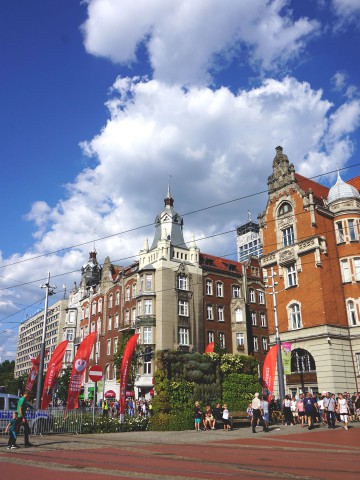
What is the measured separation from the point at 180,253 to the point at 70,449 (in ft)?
124

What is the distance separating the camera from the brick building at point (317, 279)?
104 ft

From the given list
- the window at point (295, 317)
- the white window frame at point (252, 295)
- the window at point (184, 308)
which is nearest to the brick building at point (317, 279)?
the window at point (295, 317)

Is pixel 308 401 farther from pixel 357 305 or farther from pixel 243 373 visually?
pixel 357 305

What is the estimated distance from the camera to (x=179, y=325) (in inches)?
1896

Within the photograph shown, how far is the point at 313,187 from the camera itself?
3891 cm

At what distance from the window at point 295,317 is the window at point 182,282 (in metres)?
16.7

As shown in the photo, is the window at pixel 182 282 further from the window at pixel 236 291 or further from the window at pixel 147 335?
the window at pixel 236 291

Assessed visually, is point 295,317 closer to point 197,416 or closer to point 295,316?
point 295,316

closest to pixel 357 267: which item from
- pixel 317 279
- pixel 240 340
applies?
pixel 317 279

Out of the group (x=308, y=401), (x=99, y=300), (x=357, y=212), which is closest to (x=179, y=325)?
(x=99, y=300)

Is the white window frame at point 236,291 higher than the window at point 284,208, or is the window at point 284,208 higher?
the window at point 284,208

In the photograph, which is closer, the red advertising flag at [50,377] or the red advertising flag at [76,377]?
the red advertising flag at [76,377]

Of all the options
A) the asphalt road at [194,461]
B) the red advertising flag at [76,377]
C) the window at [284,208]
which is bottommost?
the asphalt road at [194,461]

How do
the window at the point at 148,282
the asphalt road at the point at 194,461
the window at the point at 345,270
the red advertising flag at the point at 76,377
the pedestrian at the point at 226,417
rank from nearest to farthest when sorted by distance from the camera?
the asphalt road at the point at 194,461 → the pedestrian at the point at 226,417 → the red advertising flag at the point at 76,377 → the window at the point at 345,270 → the window at the point at 148,282
